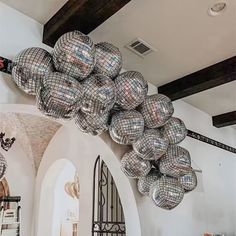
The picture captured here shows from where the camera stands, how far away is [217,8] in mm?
2006

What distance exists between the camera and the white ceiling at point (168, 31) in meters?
2.00

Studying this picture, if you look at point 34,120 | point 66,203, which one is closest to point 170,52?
point 34,120

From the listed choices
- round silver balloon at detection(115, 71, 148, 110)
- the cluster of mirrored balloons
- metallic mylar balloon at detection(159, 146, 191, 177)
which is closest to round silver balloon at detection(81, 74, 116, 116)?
the cluster of mirrored balloons

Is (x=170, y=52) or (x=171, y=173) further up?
(x=170, y=52)

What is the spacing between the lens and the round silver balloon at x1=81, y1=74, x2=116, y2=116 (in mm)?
1662

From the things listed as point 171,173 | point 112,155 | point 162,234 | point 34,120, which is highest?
point 34,120

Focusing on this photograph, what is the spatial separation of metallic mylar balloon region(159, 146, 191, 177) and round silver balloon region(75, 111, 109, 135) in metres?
0.59

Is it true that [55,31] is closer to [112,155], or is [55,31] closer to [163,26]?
[163,26]

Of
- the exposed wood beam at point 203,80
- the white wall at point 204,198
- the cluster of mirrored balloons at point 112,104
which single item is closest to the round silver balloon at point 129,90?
the cluster of mirrored balloons at point 112,104

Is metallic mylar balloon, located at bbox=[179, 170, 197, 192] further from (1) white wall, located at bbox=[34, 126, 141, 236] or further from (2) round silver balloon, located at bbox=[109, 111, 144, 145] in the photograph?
(2) round silver balloon, located at bbox=[109, 111, 144, 145]

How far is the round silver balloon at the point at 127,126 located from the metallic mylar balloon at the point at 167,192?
41cm

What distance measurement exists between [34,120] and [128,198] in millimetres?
1883

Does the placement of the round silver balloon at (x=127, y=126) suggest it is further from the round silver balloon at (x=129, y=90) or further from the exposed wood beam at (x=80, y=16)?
the exposed wood beam at (x=80, y=16)

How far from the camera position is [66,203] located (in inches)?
237
